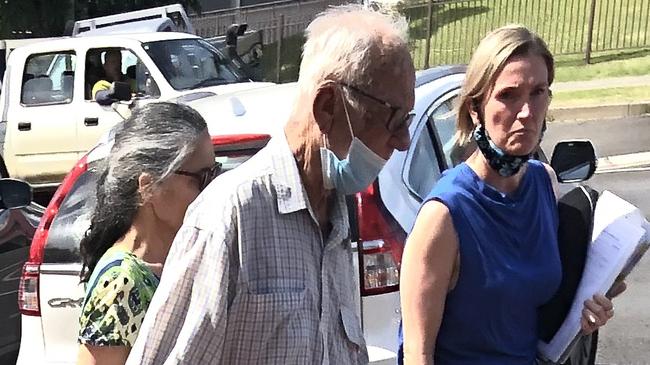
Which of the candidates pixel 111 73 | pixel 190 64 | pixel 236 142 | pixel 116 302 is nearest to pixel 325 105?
pixel 116 302

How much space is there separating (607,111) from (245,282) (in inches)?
553

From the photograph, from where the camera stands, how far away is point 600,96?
1608 centimetres

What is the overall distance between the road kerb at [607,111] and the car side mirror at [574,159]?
37.1 ft

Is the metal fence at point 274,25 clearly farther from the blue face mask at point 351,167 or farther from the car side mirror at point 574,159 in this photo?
the blue face mask at point 351,167

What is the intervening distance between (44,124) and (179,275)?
10731 mm

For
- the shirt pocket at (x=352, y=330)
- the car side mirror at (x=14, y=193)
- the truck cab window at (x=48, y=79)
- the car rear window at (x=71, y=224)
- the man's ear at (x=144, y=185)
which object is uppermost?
the man's ear at (x=144, y=185)

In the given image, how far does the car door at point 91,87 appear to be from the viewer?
11.7 meters

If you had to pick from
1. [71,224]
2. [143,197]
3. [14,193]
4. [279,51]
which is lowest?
[279,51]

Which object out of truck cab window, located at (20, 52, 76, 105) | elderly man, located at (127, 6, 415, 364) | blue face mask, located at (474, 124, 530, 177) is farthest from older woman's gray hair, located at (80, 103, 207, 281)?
truck cab window, located at (20, 52, 76, 105)

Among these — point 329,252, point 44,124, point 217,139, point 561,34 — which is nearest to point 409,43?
point 329,252

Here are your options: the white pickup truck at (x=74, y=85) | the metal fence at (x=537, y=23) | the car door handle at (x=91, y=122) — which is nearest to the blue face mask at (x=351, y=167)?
the white pickup truck at (x=74, y=85)

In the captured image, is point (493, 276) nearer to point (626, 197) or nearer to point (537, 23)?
point (626, 197)

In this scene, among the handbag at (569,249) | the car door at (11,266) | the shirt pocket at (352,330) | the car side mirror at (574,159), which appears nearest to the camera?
the shirt pocket at (352,330)

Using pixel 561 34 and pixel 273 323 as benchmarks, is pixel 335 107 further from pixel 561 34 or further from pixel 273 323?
pixel 561 34
